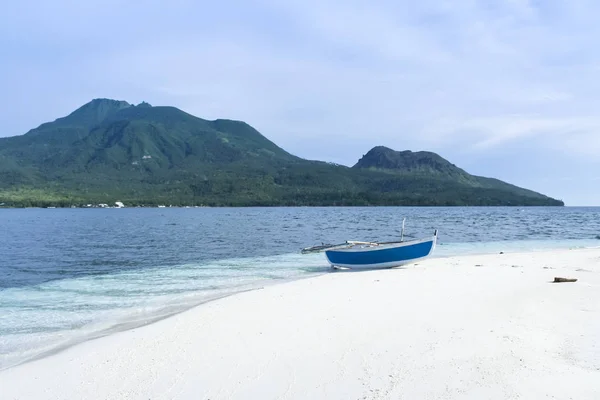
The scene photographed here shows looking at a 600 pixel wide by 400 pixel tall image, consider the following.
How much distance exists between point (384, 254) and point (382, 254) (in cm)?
11

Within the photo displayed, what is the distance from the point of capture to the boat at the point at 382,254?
85.2ft

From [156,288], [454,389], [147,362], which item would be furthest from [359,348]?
[156,288]

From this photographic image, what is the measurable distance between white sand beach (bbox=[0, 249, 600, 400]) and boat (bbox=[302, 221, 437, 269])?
9768 mm

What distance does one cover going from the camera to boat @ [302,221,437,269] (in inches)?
1022

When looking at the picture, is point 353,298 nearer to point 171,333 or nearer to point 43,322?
point 171,333

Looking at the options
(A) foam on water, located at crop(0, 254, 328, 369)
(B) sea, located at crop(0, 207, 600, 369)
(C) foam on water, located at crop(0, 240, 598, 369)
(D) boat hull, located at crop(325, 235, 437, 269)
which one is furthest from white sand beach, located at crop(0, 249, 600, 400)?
(D) boat hull, located at crop(325, 235, 437, 269)

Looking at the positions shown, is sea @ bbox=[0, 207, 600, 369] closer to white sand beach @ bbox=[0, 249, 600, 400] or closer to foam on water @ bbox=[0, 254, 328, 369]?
foam on water @ bbox=[0, 254, 328, 369]

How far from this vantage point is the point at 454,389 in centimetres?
777

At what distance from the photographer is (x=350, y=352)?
32.2ft

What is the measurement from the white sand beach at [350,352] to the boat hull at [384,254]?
9.76 meters

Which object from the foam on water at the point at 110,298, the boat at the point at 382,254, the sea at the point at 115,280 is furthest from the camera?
the boat at the point at 382,254

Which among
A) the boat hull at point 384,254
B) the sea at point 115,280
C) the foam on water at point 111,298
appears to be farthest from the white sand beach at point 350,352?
the boat hull at point 384,254

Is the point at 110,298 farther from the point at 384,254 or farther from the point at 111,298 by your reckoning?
the point at 384,254

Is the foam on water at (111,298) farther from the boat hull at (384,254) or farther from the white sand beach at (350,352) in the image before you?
the boat hull at (384,254)
